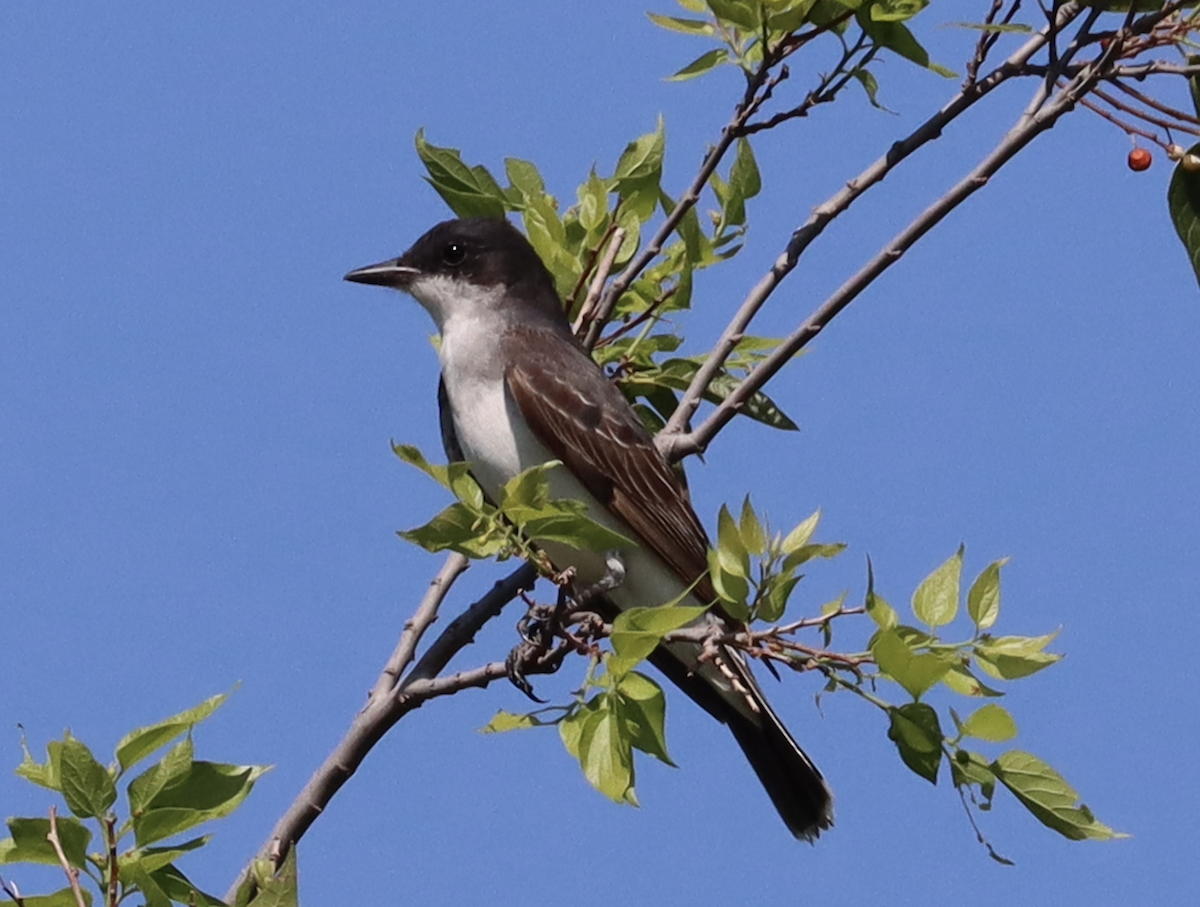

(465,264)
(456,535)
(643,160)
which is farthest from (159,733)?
(465,264)

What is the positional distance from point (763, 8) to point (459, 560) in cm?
188

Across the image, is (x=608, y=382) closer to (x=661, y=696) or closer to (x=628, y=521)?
(x=628, y=521)

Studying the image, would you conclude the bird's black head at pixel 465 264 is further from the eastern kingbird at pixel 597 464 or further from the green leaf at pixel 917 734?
the green leaf at pixel 917 734

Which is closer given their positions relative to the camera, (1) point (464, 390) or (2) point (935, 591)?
(2) point (935, 591)

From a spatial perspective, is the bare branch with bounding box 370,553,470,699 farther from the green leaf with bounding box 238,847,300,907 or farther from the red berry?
the red berry

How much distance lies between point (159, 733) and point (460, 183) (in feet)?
8.71

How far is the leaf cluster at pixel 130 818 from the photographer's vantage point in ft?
13.5

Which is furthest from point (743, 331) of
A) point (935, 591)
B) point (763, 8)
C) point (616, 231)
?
point (935, 591)

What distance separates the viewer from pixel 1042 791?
4.38 m

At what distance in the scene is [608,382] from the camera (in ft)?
21.1

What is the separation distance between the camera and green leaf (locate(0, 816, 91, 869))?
4.12 m

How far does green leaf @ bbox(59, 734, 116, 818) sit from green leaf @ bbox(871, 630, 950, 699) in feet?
5.93

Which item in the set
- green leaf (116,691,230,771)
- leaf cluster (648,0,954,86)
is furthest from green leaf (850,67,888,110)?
green leaf (116,691,230,771)

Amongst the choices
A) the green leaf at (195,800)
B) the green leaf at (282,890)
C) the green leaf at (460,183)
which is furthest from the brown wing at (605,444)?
the green leaf at (282,890)
